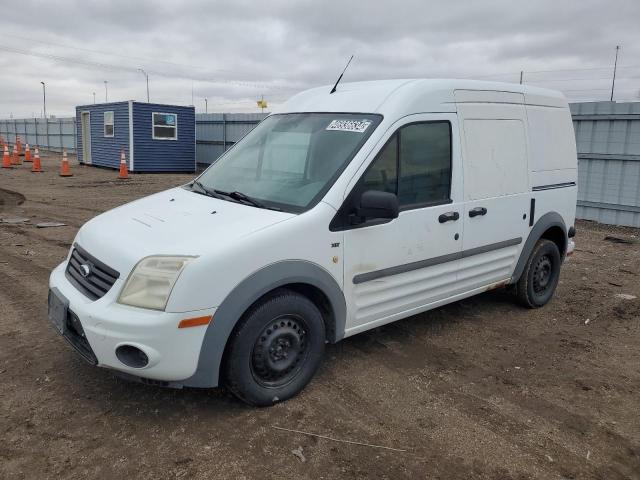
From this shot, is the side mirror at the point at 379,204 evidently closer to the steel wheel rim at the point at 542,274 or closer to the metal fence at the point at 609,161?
the steel wheel rim at the point at 542,274

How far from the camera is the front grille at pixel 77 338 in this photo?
3164 mm

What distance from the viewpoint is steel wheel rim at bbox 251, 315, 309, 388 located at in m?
3.33

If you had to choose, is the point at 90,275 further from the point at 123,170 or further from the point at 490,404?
the point at 123,170

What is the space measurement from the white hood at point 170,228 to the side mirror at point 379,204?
48 centimetres

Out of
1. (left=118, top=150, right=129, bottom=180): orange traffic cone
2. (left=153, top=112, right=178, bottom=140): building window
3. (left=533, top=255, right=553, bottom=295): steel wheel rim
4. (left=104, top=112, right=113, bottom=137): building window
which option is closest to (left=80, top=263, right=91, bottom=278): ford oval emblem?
(left=533, top=255, right=553, bottom=295): steel wheel rim

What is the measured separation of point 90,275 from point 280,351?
126 cm

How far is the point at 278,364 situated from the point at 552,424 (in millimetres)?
1736

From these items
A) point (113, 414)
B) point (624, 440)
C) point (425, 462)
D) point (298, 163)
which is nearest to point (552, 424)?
point (624, 440)

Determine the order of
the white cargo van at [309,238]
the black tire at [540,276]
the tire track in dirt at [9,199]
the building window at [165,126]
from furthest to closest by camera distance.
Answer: the building window at [165,126]
the tire track in dirt at [9,199]
the black tire at [540,276]
the white cargo van at [309,238]

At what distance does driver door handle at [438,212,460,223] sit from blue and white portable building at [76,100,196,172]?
17404 mm

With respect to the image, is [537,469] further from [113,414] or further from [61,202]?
[61,202]

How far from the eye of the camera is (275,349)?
3.42 m

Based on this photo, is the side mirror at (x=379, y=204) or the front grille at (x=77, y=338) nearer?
the front grille at (x=77, y=338)

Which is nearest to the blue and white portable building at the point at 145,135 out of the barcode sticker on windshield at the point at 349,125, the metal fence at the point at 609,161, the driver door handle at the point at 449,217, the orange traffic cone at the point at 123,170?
the orange traffic cone at the point at 123,170
